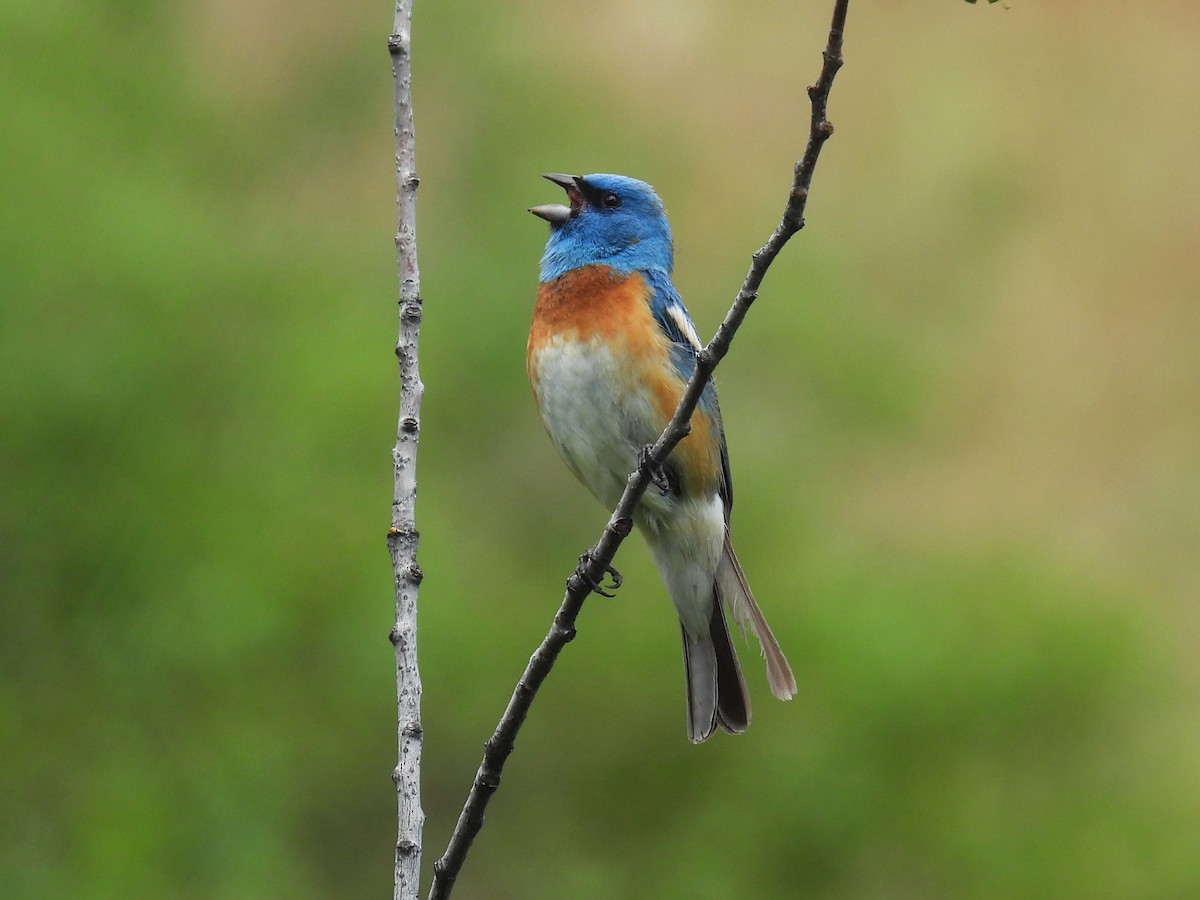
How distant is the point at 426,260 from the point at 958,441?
783cm

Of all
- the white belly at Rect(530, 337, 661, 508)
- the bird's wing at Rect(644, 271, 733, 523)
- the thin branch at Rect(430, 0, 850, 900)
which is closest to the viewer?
the thin branch at Rect(430, 0, 850, 900)

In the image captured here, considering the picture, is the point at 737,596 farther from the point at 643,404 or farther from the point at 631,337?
the point at 631,337

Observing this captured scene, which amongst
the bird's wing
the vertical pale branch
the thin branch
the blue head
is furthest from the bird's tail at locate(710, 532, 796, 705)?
the vertical pale branch

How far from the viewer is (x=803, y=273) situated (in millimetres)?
13477

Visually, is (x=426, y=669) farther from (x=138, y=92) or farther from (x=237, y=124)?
(x=237, y=124)

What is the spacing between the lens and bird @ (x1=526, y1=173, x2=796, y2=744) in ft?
14.0

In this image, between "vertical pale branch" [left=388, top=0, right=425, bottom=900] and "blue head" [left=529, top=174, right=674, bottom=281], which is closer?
"vertical pale branch" [left=388, top=0, right=425, bottom=900]

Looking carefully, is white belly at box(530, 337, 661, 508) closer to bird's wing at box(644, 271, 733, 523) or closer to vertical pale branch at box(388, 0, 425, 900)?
bird's wing at box(644, 271, 733, 523)

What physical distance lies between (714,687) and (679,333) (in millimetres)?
1107

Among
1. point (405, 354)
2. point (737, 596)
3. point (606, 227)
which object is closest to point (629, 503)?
point (405, 354)

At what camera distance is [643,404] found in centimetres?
424

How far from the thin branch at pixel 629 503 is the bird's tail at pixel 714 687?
123 centimetres

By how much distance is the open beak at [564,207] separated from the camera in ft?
15.6

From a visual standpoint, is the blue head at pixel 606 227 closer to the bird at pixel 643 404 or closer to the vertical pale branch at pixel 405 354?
the bird at pixel 643 404
